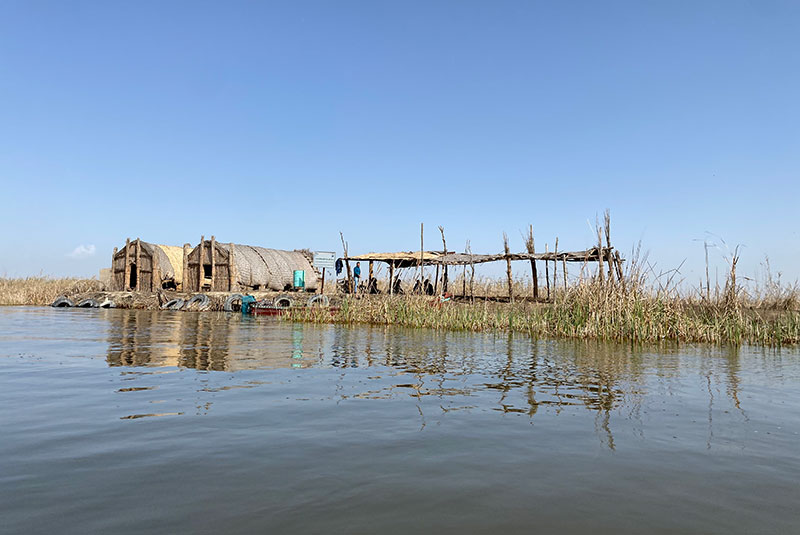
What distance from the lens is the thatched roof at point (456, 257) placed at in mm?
19692

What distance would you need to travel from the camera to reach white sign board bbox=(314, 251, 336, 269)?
25.6 meters

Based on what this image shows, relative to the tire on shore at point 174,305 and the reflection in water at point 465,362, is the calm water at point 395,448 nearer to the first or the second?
the reflection in water at point 465,362

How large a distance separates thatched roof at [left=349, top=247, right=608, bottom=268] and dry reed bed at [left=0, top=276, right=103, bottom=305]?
15.1 metres

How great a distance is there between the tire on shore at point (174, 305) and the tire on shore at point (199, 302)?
326 mm

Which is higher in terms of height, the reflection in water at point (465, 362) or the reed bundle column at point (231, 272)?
the reed bundle column at point (231, 272)

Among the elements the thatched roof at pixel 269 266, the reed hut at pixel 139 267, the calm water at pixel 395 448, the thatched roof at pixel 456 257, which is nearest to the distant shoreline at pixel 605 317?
the calm water at pixel 395 448

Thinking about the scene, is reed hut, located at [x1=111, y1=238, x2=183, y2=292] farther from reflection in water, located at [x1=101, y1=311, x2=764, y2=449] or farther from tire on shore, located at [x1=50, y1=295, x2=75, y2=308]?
reflection in water, located at [x1=101, y1=311, x2=764, y2=449]

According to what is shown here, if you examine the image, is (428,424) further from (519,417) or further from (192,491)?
(192,491)

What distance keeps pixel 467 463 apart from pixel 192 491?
53.0 inches

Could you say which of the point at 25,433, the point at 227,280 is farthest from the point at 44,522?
the point at 227,280

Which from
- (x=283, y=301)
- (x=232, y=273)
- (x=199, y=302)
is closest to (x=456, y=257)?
(x=283, y=301)

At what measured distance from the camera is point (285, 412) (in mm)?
4199

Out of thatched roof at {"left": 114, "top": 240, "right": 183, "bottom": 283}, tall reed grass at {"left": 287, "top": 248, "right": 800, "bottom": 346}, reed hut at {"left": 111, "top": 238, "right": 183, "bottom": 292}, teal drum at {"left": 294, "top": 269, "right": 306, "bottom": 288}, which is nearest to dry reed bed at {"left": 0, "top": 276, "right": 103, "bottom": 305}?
reed hut at {"left": 111, "top": 238, "right": 183, "bottom": 292}

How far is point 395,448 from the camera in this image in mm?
3236
